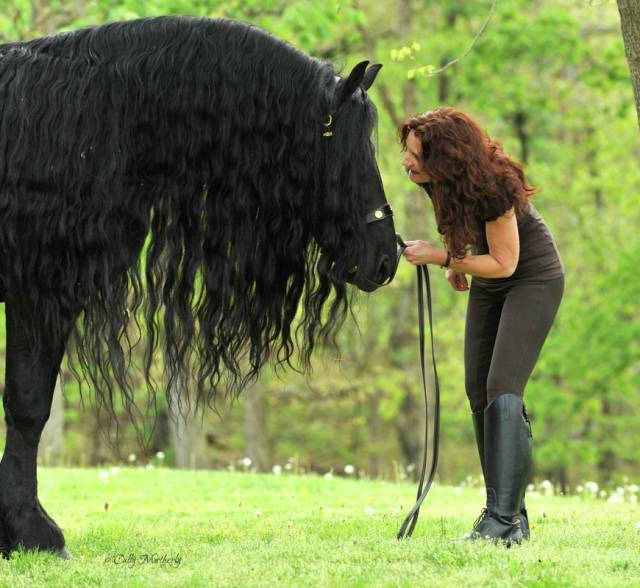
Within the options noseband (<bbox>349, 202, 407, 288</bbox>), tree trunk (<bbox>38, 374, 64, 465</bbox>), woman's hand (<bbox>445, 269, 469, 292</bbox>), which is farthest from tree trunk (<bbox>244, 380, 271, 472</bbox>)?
noseband (<bbox>349, 202, 407, 288</bbox>)

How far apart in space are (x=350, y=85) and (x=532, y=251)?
4.38 ft

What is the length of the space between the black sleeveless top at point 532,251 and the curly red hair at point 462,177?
162mm

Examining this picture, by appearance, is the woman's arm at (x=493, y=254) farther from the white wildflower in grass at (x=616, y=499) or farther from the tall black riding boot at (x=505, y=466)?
the white wildflower in grass at (x=616, y=499)

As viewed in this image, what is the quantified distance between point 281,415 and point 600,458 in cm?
1056

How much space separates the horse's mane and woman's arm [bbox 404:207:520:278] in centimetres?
36

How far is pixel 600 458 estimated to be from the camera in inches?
872

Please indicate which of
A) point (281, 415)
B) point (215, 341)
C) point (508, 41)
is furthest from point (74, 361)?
point (281, 415)

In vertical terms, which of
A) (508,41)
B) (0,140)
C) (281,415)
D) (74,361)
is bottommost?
(281,415)

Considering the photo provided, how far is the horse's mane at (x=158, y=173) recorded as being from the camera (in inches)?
173

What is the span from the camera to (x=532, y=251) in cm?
507

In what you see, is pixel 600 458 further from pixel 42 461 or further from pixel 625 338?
pixel 42 461

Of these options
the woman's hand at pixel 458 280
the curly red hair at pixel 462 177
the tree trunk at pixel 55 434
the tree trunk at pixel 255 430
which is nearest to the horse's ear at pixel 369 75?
the curly red hair at pixel 462 177

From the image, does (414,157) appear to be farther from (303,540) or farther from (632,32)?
(303,540)

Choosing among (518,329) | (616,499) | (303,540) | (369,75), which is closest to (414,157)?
(369,75)
